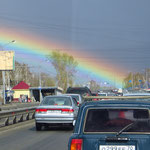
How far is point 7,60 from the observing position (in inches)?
2448

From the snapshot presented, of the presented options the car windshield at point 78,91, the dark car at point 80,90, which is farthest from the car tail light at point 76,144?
the car windshield at point 78,91

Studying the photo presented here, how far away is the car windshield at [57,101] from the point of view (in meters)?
17.0

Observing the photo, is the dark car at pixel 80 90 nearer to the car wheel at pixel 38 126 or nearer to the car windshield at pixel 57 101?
the car windshield at pixel 57 101

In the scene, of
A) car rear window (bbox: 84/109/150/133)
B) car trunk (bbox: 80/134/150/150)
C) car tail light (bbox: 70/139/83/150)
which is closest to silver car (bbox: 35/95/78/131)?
car rear window (bbox: 84/109/150/133)

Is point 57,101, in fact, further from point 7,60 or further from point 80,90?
point 7,60

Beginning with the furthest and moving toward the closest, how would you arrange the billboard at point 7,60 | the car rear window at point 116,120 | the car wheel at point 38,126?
the billboard at point 7,60 < the car wheel at point 38,126 < the car rear window at point 116,120

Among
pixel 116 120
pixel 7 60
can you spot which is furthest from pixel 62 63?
pixel 116 120

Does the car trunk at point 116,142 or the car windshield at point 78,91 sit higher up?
the car trunk at point 116,142

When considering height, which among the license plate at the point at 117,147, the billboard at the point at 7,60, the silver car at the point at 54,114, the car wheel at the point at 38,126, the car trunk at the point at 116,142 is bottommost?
the car wheel at the point at 38,126

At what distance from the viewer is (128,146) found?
5.20 m

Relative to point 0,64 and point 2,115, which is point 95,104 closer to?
point 2,115

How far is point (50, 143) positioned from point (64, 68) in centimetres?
8569

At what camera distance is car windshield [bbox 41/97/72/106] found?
17.0 metres

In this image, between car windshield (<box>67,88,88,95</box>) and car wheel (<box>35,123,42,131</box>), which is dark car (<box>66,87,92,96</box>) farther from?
car wheel (<box>35,123,42,131</box>)
